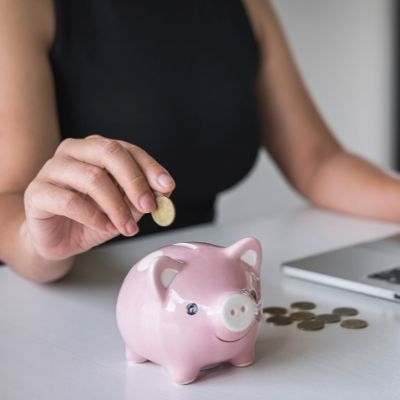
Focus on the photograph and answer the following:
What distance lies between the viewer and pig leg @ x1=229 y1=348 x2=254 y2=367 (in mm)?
578

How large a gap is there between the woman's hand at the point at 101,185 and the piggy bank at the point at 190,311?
0.16ft

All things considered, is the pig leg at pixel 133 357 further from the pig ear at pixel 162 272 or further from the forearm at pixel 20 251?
the forearm at pixel 20 251

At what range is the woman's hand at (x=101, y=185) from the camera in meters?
0.59

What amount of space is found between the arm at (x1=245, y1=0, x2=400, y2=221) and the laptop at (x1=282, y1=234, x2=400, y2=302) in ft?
1.04

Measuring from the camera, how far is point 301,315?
2.26ft

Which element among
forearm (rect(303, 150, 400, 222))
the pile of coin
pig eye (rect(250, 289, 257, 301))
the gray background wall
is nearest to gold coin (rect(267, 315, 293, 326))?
the pile of coin

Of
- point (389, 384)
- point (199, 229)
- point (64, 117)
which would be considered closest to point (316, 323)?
point (389, 384)

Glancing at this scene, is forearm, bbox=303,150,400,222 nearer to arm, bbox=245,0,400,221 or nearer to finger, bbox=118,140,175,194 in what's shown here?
arm, bbox=245,0,400,221

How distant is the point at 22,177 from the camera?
0.85 m

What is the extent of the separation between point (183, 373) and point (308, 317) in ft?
0.55

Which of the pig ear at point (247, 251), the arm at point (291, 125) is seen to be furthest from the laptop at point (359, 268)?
the arm at point (291, 125)

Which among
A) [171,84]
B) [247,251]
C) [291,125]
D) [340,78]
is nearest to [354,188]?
[291,125]

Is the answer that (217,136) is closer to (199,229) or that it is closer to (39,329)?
(199,229)

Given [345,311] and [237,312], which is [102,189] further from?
[345,311]
